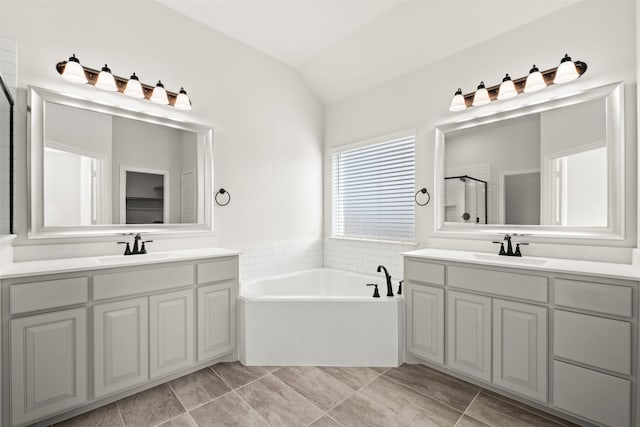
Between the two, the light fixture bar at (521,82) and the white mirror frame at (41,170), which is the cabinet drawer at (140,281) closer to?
the white mirror frame at (41,170)

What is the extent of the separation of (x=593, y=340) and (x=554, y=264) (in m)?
0.47

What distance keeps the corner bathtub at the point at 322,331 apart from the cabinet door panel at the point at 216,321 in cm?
11

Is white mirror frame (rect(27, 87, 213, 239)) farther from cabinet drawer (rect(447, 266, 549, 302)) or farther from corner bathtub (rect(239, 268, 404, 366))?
cabinet drawer (rect(447, 266, 549, 302))

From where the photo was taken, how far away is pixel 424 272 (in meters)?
2.41

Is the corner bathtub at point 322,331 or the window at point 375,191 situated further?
the window at point 375,191

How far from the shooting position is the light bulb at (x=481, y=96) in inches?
96.6

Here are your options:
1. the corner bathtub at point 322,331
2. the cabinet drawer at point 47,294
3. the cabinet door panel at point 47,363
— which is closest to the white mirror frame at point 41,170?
the cabinet drawer at point 47,294

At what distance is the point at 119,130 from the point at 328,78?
7.48ft

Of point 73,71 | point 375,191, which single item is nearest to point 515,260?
point 375,191

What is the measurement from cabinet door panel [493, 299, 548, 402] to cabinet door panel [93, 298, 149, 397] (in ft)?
7.92

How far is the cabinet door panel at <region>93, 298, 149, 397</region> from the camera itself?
1.87 metres

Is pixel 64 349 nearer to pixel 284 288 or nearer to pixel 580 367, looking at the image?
pixel 284 288

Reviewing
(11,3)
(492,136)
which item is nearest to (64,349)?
(11,3)

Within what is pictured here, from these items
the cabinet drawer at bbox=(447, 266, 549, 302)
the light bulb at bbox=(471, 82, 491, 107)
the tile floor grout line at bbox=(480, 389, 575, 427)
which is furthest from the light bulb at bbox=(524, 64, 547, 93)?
the tile floor grout line at bbox=(480, 389, 575, 427)
